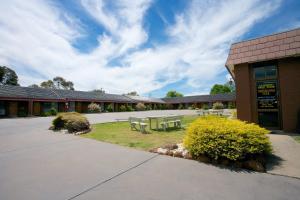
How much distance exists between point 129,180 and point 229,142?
2.61m

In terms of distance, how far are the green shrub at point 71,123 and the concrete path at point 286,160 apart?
9.32 metres

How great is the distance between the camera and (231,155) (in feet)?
13.4

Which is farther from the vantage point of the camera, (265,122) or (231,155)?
(265,122)

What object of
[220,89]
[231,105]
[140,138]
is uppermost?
[220,89]

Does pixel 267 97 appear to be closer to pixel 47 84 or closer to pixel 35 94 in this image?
pixel 35 94

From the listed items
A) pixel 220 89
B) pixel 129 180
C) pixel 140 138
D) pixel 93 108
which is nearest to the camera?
pixel 129 180

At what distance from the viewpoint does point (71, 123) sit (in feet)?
32.5

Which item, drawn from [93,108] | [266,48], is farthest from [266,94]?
[93,108]

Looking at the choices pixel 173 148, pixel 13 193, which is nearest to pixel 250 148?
pixel 173 148

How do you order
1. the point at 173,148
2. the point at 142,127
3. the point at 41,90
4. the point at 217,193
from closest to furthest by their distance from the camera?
the point at 217,193 → the point at 173,148 → the point at 142,127 → the point at 41,90

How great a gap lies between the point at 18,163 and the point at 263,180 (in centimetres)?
612

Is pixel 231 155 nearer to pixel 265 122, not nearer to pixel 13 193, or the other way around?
pixel 13 193

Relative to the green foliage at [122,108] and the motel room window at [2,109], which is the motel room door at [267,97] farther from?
the green foliage at [122,108]

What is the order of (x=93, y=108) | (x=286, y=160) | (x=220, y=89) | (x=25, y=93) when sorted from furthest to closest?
1. (x=220, y=89)
2. (x=93, y=108)
3. (x=25, y=93)
4. (x=286, y=160)
